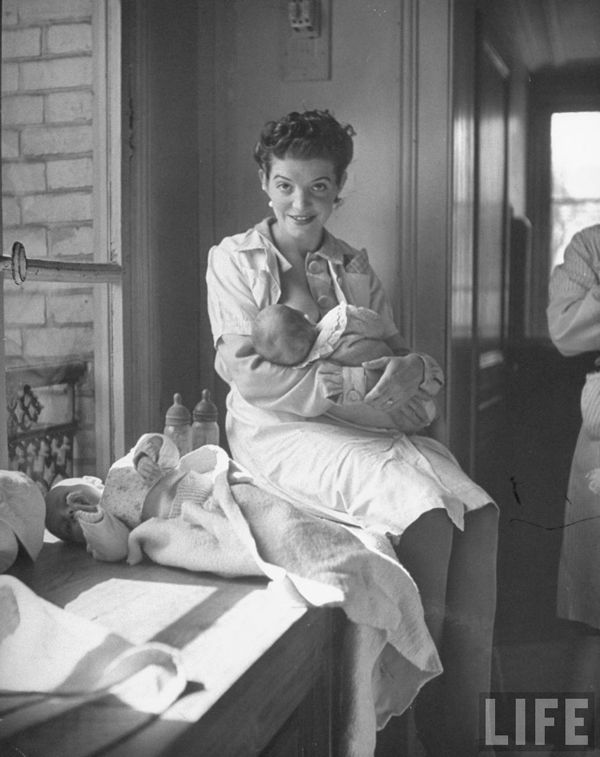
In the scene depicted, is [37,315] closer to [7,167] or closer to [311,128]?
[7,167]

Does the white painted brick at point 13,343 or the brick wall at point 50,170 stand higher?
the brick wall at point 50,170

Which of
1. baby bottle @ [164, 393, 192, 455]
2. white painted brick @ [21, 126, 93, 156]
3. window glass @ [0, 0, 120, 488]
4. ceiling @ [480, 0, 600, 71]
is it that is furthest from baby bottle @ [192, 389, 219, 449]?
ceiling @ [480, 0, 600, 71]

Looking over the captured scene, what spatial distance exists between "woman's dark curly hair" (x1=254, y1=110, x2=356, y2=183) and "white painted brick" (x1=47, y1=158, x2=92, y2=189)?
0.21 meters

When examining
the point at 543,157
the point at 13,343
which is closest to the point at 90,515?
the point at 13,343

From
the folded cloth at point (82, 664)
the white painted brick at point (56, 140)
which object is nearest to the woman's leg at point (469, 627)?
the folded cloth at point (82, 664)

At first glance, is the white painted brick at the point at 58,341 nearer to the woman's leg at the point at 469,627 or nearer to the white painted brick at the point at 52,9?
the white painted brick at the point at 52,9

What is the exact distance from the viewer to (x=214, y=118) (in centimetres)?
102

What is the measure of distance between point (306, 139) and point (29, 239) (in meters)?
0.36

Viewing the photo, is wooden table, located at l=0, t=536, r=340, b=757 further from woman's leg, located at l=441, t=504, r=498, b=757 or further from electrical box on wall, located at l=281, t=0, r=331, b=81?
electrical box on wall, located at l=281, t=0, r=331, b=81

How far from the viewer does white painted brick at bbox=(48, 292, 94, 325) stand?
3.23 ft

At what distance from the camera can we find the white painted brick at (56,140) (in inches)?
32.2

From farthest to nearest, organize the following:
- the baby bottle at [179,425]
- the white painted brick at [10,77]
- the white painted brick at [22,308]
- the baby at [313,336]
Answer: the baby bottle at [179,425], the baby at [313,336], the white painted brick at [22,308], the white painted brick at [10,77]

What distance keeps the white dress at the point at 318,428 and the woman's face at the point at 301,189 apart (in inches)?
1.4

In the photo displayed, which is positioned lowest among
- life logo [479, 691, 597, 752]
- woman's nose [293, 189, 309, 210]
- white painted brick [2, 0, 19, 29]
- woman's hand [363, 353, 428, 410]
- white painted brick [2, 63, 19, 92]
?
life logo [479, 691, 597, 752]
